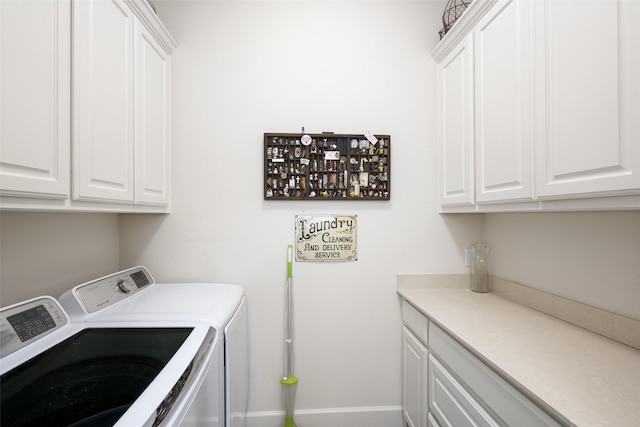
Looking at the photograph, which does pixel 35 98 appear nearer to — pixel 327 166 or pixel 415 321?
pixel 327 166

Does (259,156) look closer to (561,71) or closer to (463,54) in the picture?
(463,54)

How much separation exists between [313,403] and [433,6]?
2704 mm

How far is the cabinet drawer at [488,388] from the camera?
756 mm

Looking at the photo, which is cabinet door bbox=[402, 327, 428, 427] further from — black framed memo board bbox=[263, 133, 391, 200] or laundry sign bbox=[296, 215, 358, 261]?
black framed memo board bbox=[263, 133, 391, 200]

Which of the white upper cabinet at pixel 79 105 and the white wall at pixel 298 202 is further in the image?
the white wall at pixel 298 202

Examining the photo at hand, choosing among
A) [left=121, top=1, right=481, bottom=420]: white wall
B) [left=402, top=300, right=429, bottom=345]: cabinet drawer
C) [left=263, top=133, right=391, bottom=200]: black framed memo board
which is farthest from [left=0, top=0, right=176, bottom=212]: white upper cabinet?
[left=402, top=300, right=429, bottom=345]: cabinet drawer

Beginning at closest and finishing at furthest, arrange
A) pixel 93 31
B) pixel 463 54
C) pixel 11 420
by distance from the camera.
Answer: pixel 11 420, pixel 93 31, pixel 463 54

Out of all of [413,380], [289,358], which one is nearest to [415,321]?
[413,380]

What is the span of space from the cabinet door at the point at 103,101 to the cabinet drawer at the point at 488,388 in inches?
60.3

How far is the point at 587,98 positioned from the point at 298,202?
53.2 inches

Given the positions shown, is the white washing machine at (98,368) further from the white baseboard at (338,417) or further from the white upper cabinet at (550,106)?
the white upper cabinet at (550,106)

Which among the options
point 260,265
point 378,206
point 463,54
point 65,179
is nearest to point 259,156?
point 260,265

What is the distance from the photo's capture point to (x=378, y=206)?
1783 mm

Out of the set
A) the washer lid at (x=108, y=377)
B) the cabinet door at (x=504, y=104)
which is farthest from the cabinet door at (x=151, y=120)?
the cabinet door at (x=504, y=104)
